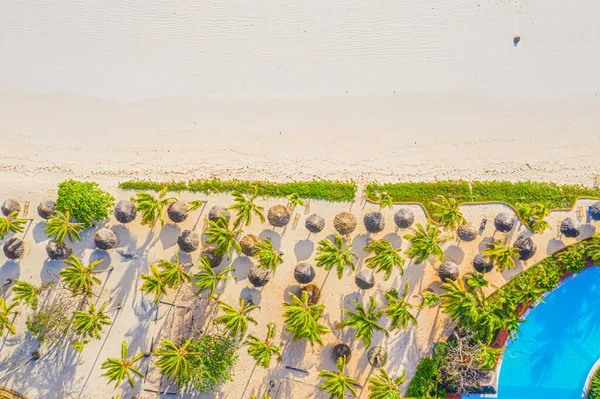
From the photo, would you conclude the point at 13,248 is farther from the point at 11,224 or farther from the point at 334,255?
the point at 334,255

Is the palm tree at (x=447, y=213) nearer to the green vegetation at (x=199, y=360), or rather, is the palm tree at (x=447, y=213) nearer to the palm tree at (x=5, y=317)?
the green vegetation at (x=199, y=360)

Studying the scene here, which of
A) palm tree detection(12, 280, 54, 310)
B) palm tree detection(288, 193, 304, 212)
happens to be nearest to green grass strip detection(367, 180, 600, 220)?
palm tree detection(288, 193, 304, 212)

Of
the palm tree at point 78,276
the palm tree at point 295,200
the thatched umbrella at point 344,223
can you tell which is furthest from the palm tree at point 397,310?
the palm tree at point 78,276

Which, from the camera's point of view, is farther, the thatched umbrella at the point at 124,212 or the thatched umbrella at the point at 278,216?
the thatched umbrella at the point at 278,216

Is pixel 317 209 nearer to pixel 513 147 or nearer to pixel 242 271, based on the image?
pixel 242 271

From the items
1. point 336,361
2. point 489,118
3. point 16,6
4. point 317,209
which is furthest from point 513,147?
point 16,6

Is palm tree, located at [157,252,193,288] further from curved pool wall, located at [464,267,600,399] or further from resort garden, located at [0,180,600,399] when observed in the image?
curved pool wall, located at [464,267,600,399]
